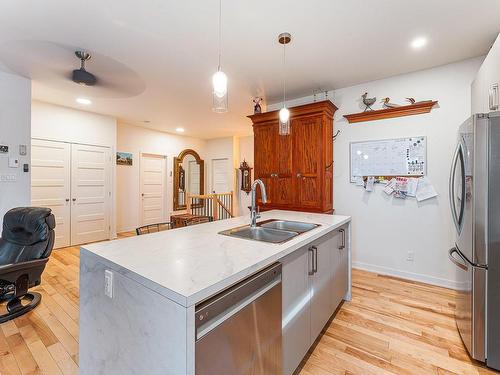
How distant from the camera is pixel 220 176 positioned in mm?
7688

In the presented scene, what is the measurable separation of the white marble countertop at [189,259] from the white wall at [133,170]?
4700 mm

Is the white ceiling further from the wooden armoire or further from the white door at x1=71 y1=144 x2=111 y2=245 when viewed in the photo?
the white door at x1=71 y1=144 x2=111 y2=245

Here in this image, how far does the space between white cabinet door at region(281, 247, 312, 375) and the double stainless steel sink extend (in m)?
0.29

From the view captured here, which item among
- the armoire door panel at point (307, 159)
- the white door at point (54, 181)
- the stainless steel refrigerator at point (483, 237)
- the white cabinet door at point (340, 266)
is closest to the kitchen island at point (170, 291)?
the white cabinet door at point (340, 266)

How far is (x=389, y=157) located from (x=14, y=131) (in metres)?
4.85

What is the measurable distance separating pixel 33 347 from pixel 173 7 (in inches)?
112

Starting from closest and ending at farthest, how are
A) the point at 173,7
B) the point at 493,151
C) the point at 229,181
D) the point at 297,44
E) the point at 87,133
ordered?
the point at 493,151 → the point at 173,7 → the point at 297,44 → the point at 87,133 → the point at 229,181

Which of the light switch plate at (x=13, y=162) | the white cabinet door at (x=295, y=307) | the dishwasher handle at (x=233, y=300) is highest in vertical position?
the light switch plate at (x=13, y=162)

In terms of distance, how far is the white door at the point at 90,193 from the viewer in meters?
4.77

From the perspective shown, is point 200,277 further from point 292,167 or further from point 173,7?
point 292,167

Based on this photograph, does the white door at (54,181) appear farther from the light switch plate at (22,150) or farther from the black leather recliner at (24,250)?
the black leather recliner at (24,250)

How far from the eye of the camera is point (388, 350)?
1.87m

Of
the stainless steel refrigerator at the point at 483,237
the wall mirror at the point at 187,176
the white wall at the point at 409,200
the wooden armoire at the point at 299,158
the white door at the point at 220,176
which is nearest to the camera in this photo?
the stainless steel refrigerator at the point at 483,237

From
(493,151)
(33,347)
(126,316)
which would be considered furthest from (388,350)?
(33,347)
